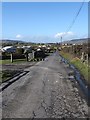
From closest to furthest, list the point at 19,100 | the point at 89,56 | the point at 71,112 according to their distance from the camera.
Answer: the point at 71,112
the point at 19,100
the point at 89,56

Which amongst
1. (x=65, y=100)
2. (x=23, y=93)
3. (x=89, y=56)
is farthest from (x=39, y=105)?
(x=89, y=56)

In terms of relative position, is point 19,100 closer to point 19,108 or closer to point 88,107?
point 19,108

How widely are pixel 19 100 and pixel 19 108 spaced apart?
5.28ft

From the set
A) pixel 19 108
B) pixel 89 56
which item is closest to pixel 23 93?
pixel 19 108

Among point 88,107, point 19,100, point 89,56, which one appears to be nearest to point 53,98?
point 19,100

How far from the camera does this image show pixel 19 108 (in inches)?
431

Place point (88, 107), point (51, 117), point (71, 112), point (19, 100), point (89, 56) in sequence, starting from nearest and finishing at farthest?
point (51, 117)
point (71, 112)
point (88, 107)
point (19, 100)
point (89, 56)

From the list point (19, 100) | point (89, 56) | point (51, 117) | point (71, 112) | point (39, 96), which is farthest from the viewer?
point (89, 56)

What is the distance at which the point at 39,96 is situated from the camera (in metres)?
13.6

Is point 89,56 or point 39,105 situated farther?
point 89,56

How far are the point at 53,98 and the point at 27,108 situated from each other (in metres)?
2.47

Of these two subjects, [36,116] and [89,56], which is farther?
[89,56]

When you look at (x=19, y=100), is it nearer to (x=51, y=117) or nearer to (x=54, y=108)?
(x=54, y=108)

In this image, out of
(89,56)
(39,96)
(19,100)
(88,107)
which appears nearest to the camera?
(88,107)
